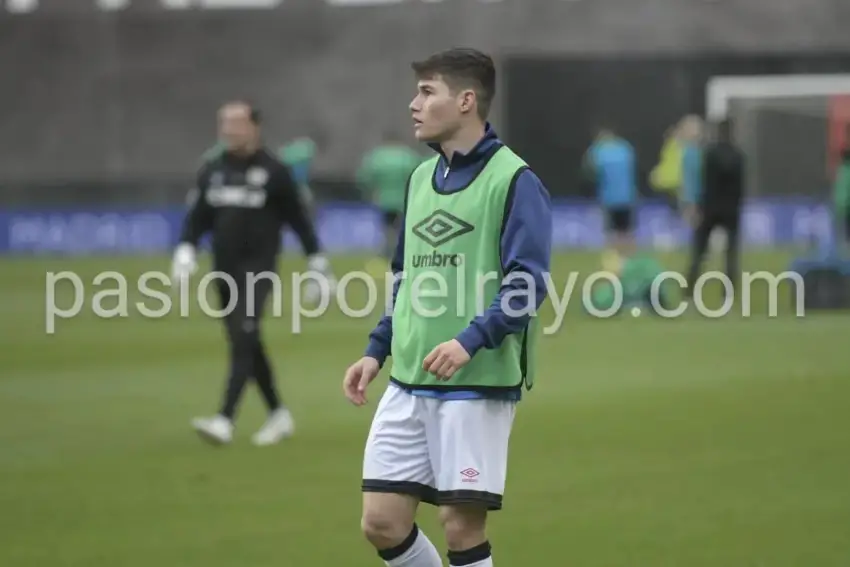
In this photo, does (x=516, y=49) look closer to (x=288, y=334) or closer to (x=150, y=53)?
(x=150, y=53)

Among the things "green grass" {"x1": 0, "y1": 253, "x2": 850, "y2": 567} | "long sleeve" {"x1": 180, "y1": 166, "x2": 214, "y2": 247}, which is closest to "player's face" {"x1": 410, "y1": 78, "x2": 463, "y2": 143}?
"green grass" {"x1": 0, "y1": 253, "x2": 850, "y2": 567}

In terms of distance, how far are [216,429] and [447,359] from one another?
653 centimetres

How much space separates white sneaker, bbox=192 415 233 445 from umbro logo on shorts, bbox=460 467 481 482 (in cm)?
631

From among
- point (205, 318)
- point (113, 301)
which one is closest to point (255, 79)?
point (113, 301)

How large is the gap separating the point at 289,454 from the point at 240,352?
0.88 meters

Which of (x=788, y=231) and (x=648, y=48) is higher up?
(x=648, y=48)

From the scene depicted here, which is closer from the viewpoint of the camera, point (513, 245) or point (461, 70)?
point (513, 245)

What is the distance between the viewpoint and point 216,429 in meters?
12.2

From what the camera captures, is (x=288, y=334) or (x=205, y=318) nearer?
(x=288, y=334)

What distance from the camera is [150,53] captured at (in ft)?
144

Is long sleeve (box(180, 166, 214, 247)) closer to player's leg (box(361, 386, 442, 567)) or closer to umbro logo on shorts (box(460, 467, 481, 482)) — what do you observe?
player's leg (box(361, 386, 442, 567))

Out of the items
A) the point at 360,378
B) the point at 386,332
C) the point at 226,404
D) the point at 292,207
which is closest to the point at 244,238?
the point at 292,207

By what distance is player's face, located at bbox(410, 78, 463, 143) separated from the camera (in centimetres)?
618

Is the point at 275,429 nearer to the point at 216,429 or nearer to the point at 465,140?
the point at 216,429
